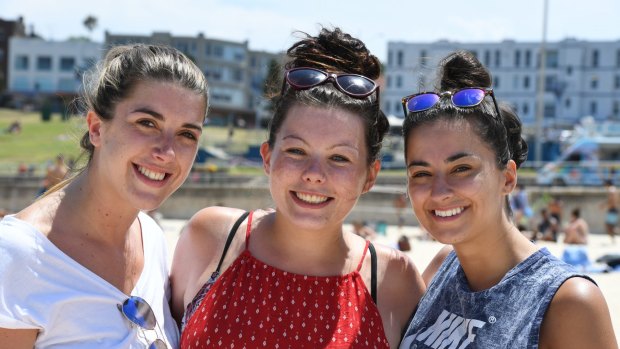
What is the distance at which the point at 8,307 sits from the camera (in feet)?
8.89

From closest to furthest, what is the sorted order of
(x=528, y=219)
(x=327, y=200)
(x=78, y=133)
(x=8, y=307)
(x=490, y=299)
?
(x=8, y=307), (x=490, y=299), (x=327, y=200), (x=78, y=133), (x=528, y=219)

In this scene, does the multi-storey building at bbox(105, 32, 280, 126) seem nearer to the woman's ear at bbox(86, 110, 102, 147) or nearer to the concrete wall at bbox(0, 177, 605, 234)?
the concrete wall at bbox(0, 177, 605, 234)

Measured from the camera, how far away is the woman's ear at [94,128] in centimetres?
322

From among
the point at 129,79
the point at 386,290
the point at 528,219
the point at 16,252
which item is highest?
the point at 129,79

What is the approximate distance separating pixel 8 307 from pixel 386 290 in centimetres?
174

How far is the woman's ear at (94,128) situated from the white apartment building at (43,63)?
299 feet

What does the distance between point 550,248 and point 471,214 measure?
50.8 ft

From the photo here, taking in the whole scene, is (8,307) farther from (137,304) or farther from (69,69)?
(69,69)

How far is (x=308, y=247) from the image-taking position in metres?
3.54

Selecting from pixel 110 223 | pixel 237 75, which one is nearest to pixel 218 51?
pixel 237 75

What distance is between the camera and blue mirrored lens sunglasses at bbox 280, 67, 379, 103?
11.3 feet

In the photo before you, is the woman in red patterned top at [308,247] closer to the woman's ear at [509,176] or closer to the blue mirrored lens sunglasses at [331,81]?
the blue mirrored lens sunglasses at [331,81]

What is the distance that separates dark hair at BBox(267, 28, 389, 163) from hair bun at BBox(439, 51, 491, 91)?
35cm

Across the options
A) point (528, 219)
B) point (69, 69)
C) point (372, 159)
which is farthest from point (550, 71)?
point (372, 159)
